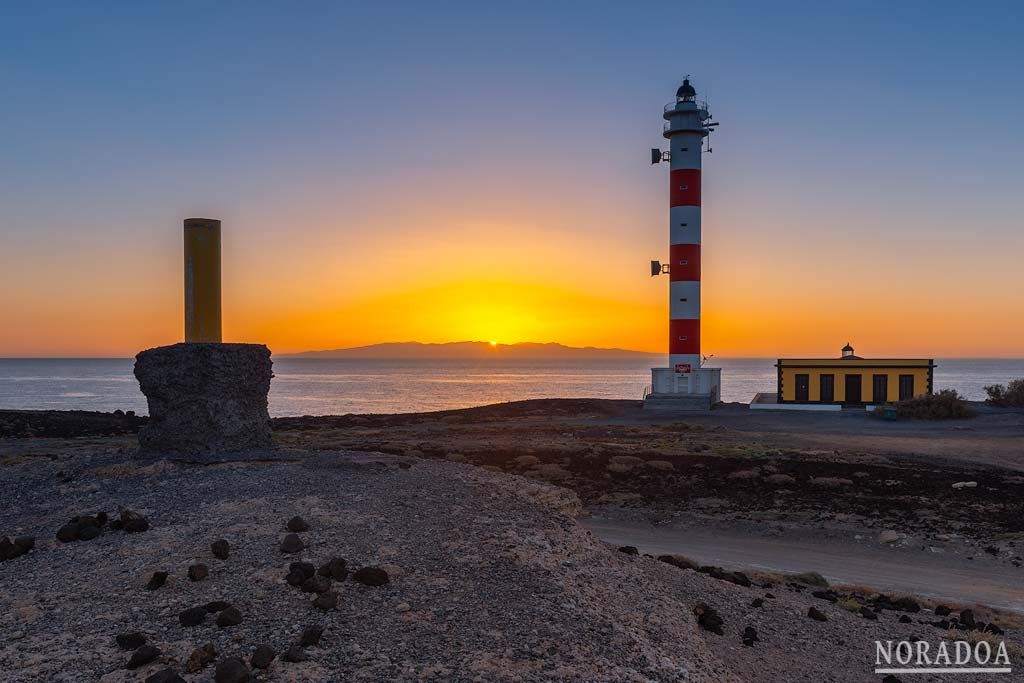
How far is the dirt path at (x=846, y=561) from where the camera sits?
1266 centimetres

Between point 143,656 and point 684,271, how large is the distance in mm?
38483

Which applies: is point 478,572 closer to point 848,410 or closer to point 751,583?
point 751,583

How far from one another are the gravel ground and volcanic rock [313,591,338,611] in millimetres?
50

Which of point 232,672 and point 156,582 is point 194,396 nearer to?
point 156,582

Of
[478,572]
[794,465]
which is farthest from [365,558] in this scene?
[794,465]

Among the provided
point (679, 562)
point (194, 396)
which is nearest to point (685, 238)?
point (679, 562)

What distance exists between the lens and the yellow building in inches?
1661

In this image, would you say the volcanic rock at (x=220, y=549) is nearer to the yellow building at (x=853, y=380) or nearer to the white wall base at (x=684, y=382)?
the white wall base at (x=684, y=382)

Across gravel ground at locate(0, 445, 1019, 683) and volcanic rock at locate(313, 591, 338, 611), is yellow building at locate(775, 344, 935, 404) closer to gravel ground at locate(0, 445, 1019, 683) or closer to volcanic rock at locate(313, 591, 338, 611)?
gravel ground at locate(0, 445, 1019, 683)

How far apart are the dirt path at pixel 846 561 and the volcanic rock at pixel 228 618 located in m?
8.75

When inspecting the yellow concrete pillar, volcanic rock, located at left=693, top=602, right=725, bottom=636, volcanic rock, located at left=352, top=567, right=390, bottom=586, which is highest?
the yellow concrete pillar

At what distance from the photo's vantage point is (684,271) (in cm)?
4225

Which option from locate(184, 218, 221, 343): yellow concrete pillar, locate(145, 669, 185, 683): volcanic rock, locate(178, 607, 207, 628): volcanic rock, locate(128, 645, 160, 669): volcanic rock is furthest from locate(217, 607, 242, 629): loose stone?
locate(184, 218, 221, 343): yellow concrete pillar

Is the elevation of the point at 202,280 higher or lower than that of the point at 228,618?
higher
